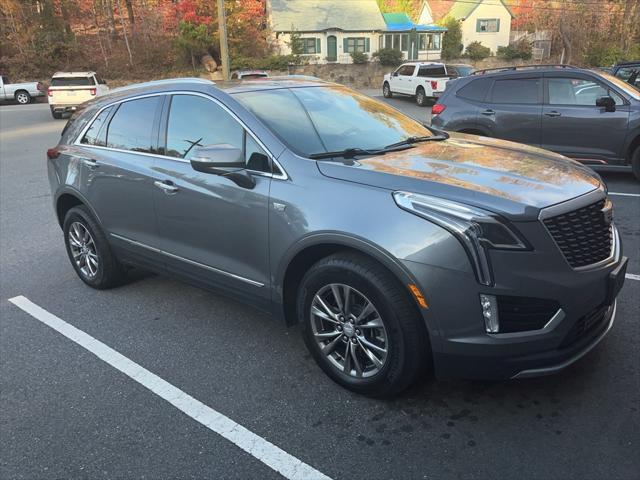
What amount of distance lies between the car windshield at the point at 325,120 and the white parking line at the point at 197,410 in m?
1.62

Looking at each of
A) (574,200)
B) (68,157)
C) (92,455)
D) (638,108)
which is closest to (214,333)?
(92,455)

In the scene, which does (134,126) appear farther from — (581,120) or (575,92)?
(575,92)

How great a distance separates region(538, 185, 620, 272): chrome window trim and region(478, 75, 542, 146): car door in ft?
18.7

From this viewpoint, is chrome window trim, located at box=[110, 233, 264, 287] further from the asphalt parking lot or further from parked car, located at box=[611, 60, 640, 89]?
parked car, located at box=[611, 60, 640, 89]

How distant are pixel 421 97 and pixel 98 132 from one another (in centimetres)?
2173

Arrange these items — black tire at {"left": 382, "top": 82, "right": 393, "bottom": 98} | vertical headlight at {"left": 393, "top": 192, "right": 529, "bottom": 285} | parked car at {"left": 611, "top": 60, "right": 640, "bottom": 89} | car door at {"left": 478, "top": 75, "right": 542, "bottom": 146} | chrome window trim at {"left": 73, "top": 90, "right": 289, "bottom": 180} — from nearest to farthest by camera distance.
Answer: vertical headlight at {"left": 393, "top": 192, "right": 529, "bottom": 285}
chrome window trim at {"left": 73, "top": 90, "right": 289, "bottom": 180}
car door at {"left": 478, "top": 75, "right": 542, "bottom": 146}
parked car at {"left": 611, "top": 60, "right": 640, "bottom": 89}
black tire at {"left": 382, "top": 82, "right": 393, "bottom": 98}

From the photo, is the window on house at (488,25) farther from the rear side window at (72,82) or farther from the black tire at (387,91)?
the rear side window at (72,82)

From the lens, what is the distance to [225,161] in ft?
11.0

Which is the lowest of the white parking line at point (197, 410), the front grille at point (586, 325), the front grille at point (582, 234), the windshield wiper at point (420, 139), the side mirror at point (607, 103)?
the white parking line at point (197, 410)

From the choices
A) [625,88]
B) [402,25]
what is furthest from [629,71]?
[402,25]

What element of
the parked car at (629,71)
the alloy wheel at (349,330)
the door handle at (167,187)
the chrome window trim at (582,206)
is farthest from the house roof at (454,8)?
Answer: the alloy wheel at (349,330)

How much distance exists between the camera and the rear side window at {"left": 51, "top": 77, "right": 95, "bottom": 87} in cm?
2103

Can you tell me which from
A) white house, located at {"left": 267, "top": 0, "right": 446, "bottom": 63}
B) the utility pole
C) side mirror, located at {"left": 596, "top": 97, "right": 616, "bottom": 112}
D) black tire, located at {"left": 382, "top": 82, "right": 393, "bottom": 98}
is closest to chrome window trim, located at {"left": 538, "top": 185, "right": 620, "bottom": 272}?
side mirror, located at {"left": 596, "top": 97, "right": 616, "bottom": 112}

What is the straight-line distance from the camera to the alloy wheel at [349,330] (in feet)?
9.99
